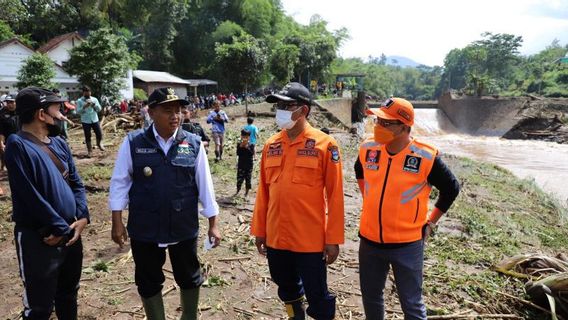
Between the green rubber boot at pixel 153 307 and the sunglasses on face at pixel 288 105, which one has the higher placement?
the sunglasses on face at pixel 288 105

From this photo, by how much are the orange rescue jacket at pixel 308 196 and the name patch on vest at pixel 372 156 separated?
29 centimetres

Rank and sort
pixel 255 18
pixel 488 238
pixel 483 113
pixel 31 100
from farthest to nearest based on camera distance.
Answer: pixel 255 18 < pixel 483 113 < pixel 488 238 < pixel 31 100

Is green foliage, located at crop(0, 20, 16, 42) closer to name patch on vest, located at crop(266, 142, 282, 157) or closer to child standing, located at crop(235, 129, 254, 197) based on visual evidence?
child standing, located at crop(235, 129, 254, 197)

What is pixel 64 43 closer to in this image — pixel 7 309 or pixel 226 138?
pixel 226 138

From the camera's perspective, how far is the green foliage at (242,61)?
21.1 m

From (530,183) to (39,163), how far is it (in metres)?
15.0

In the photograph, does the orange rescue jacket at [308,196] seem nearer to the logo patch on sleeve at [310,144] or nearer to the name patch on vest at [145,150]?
the logo patch on sleeve at [310,144]

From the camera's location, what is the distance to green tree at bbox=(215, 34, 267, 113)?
21094 mm

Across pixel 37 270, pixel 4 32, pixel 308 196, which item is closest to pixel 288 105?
pixel 308 196

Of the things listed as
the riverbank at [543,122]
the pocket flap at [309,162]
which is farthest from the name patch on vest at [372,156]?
the riverbank at [543,122]

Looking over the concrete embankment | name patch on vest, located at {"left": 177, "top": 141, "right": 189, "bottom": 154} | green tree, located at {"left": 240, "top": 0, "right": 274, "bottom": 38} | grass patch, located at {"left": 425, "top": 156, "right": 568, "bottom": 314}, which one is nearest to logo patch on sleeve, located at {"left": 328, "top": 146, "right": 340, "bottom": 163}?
name patch on vest, located at {"left": 177, "top": 141, "right": 189, "bottom": 154}

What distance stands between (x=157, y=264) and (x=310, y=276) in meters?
1.19

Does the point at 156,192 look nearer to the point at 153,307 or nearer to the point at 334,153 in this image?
the point at 153,307

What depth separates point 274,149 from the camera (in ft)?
9.95
